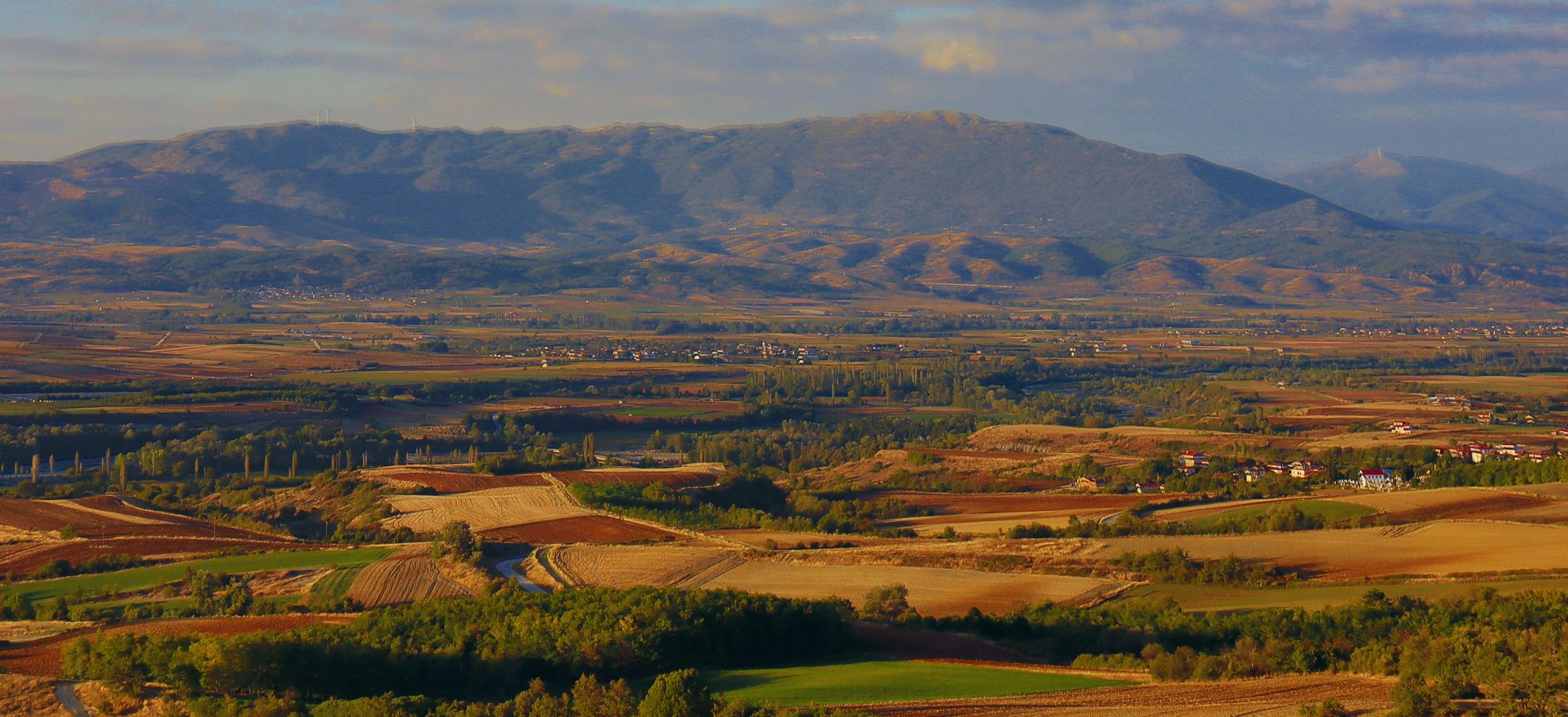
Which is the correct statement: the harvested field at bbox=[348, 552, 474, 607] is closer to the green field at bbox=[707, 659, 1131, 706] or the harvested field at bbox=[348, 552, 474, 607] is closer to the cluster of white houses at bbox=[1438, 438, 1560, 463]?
the green field at bbox=[707, 659, 1131, 706]

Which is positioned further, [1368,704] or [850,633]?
[850,633]

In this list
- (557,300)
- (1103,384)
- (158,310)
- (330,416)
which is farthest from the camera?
(557,300)

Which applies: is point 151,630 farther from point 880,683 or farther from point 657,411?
point 657,411

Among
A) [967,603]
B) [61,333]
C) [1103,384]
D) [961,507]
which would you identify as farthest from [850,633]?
[61,333]

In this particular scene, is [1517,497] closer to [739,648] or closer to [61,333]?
[739,648]

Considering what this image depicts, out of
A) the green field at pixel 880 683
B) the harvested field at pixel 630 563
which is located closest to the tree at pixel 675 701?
the green field at pixel 880 683

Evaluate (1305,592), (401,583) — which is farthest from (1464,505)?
(401,583)

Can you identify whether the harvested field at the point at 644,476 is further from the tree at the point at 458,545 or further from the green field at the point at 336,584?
the green field at the point at 336,584
